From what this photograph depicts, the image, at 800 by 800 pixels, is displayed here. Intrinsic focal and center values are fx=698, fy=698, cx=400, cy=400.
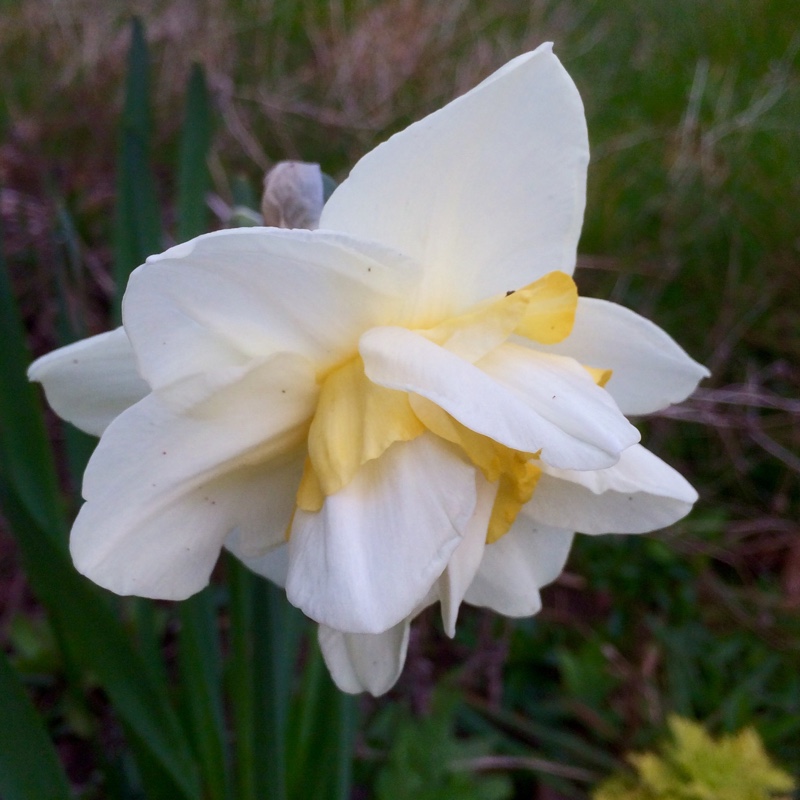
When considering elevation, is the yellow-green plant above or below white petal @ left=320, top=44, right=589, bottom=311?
below

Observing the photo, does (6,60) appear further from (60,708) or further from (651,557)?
(651,557)

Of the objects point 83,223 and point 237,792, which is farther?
point 83,223

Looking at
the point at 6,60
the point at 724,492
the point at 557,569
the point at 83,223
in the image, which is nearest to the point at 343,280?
the point at 557,569

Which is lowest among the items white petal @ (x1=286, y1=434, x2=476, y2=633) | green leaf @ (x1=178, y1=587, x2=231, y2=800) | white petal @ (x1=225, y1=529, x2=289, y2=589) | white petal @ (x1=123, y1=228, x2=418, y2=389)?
green leaf @ (x1=178, y1=587, x2=231, y2=800)

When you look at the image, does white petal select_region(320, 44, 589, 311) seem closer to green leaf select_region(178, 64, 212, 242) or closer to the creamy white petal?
the creamy white petal

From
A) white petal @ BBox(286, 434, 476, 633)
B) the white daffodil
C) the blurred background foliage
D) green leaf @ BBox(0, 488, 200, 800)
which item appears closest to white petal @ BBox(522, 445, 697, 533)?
the white daffodil

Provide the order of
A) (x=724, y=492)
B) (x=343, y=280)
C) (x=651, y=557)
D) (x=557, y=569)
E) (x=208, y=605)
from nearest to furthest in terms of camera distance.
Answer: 1. (x=343, y=280)
2. (x=557, y=569)
3. (x=208, y=605)
4. (x=651, y=557)
5. (x=724, y=492)
